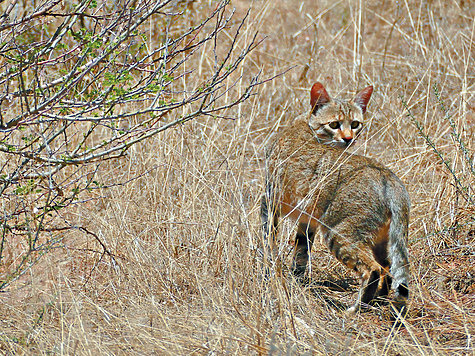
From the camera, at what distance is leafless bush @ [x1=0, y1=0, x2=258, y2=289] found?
2.72 meters

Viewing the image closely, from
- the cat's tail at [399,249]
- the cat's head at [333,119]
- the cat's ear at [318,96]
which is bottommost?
the cat's tail at [399,249]

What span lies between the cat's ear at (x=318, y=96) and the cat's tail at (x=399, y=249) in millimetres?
994

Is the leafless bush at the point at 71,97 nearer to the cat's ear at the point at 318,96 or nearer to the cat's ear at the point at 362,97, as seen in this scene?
the cat's ear at the point at 318,96

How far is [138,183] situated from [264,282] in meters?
1.45

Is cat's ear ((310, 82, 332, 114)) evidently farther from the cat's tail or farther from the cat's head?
the cat's tail

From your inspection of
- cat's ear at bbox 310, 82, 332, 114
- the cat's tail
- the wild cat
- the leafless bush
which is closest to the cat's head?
cat's ear at bbox 310, 82, 332, 114

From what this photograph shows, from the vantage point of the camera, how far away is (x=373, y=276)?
3211 mm

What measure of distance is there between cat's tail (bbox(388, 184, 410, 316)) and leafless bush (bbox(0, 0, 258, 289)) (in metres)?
0.97

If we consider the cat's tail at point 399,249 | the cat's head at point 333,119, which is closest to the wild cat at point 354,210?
the cat's tail at point 399,249

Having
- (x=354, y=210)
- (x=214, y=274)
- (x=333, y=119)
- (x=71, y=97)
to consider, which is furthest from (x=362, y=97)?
(x=71, y=97)

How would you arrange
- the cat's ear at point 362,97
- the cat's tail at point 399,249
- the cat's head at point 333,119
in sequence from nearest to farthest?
the cat's tail at point 399,249, the cat's head at point 333,119, the cat's ear at point 362,97

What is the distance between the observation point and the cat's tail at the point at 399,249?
10.5ft

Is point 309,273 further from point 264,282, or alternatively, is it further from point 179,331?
point 179,331

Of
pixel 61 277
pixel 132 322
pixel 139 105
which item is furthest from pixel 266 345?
pixel 139 105
